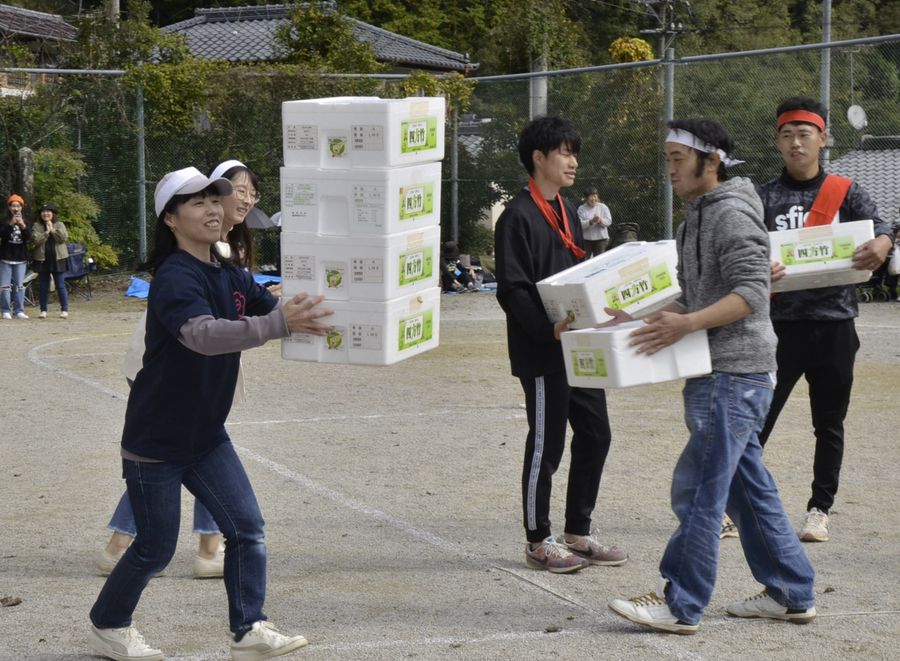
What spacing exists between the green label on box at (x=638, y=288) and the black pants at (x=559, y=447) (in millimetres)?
896

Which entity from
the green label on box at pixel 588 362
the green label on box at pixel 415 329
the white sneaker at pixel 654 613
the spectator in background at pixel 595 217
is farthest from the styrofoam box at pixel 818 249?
the spectator in background at pixel 595 217

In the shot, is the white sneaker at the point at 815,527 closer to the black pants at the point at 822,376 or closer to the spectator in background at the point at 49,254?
the black pants at the point at 822,376

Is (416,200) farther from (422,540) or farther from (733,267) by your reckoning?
(422,540)

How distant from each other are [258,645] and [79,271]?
608 inches

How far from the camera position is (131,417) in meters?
4.70

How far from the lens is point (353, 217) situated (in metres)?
4.80

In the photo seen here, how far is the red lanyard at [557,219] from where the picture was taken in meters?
6.07

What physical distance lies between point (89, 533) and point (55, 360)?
7.06 m

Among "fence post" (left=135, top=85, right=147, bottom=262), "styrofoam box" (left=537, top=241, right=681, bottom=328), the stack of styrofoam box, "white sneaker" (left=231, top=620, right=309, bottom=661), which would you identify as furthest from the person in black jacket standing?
"fence post" (left=135, top=85, right=147, bottom=262)

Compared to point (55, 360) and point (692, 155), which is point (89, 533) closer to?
point (692, 155)

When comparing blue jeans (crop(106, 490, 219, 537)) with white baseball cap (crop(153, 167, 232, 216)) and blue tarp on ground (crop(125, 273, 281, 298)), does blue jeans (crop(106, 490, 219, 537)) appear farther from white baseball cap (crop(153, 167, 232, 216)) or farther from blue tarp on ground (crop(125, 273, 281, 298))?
blue tarp on ground (crop(125, 273, 281, 298))

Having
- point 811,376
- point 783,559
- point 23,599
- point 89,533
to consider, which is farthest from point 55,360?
point 783,559

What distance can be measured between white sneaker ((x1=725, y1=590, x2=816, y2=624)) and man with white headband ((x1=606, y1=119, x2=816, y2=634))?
249mm

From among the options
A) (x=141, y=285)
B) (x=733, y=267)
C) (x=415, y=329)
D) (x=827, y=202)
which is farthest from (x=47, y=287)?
(x=733, y=267)
